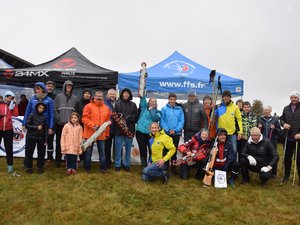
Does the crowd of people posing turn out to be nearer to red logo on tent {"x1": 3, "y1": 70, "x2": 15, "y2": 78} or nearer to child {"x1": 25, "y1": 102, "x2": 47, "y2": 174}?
child {"x1": 25, "y1": 102, "x2": 47, "y2": 174}

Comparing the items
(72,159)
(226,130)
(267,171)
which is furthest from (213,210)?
(72,159)

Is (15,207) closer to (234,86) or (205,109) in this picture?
(205,109)

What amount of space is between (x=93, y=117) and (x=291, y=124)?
418 centimetres

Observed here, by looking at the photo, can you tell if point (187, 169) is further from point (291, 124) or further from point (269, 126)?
point (269, 126)

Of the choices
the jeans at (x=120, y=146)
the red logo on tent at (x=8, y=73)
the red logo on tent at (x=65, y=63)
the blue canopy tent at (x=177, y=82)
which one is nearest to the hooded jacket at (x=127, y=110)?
the jeans at (x=120, y=146)

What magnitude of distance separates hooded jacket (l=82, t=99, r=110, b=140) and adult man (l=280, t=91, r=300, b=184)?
3.83m

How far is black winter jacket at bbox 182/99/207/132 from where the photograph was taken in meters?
5.87

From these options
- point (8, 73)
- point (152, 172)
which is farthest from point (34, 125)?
point (8, 73)

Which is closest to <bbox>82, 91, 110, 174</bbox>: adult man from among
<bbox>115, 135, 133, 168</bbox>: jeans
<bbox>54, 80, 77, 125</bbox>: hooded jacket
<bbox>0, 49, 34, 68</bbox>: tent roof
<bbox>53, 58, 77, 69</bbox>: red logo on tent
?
<bbox>115, 135, 133, 168</bbox>: jeans

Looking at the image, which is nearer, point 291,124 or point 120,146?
point 291,124

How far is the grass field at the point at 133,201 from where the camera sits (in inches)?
140

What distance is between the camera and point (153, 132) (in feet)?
17.7

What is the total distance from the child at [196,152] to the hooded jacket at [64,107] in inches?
102

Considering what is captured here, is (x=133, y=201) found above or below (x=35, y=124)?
below
